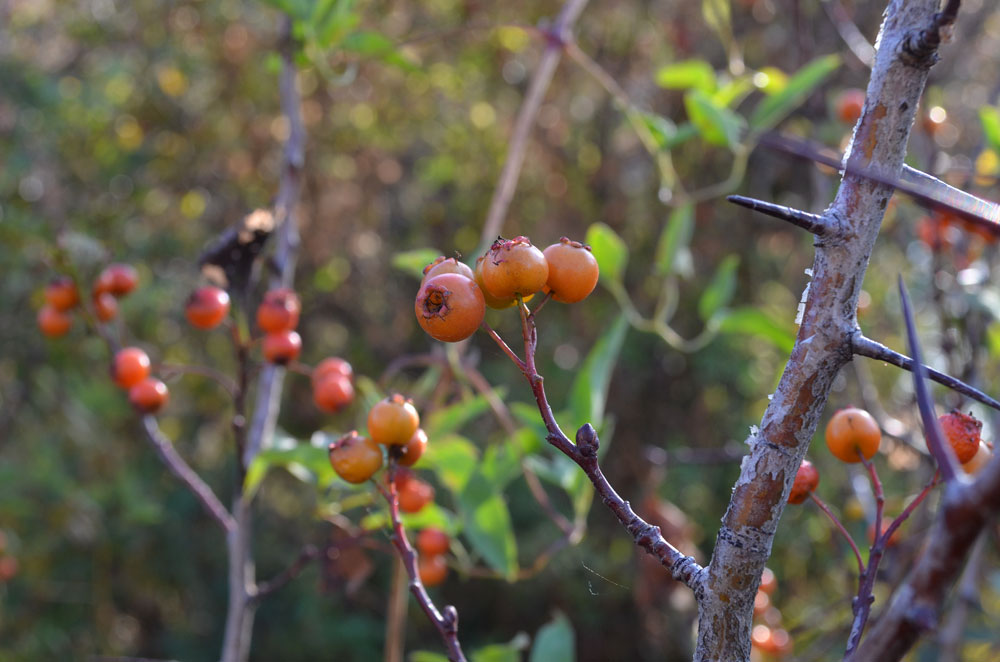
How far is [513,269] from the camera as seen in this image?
51cm

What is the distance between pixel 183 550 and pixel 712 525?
1557mm

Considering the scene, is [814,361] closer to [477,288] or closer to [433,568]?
[477,288]

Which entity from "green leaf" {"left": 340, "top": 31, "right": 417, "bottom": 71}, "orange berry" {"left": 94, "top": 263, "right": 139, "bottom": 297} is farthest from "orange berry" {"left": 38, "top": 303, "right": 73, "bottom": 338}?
"green leaf" {"left": 340, "top": 31, "right": 417, "bottom": 71}

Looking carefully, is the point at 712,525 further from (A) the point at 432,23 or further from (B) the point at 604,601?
(A) the point at 432,23

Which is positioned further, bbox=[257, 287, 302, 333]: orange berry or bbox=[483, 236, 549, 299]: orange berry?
bbox=[257, 287, 302, 333]: orange berry

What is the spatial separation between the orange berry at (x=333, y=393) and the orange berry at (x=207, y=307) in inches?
5.4

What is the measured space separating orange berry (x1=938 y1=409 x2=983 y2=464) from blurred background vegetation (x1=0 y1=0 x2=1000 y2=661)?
1.38 metres

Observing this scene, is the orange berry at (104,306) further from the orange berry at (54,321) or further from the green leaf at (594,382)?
the green leaf at (594,382)

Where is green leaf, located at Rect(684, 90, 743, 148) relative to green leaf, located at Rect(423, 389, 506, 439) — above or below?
above

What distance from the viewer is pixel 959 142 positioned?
2.55 m

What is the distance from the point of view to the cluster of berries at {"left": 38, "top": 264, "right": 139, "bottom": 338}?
42.4 inches

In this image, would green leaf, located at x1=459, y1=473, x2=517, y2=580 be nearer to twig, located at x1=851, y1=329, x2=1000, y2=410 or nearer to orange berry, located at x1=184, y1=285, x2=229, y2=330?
Result: orange berry, located at x1=184, y1=285, x2=229, y2=330

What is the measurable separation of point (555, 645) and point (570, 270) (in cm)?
54

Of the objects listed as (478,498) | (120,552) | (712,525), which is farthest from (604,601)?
(478,498)
